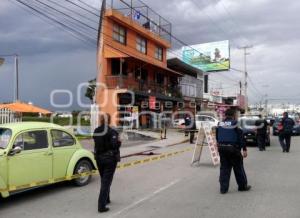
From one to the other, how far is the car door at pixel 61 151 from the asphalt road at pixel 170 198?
52cm

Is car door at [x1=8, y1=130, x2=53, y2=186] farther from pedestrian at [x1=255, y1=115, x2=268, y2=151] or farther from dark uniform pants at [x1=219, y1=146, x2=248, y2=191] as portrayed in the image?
pedestrian at [x1=255, y1=115, x2=268, y2=151]

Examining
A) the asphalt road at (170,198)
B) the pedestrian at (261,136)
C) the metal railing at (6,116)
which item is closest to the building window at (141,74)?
the pedestrian at (261,136)

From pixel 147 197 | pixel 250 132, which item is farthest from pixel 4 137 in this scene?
pixel 250 132

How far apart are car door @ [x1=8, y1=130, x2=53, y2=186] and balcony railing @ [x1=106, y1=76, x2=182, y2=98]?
24.9 metres

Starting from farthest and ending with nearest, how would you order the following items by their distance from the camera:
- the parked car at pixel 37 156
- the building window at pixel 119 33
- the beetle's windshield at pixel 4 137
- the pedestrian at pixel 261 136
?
the building window at pixel 119 33 → the pedestrian at pixel 261 136 → the beetle's windshield at pixel 4 137 → the parked car at pixel 37 156

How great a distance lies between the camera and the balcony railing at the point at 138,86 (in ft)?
115

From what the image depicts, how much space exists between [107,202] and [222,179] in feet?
8.88

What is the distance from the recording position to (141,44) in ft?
135

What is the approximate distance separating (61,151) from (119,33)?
27.0 metres

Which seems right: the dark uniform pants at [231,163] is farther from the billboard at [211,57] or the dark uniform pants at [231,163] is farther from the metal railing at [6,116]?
the billboard at [211,57]

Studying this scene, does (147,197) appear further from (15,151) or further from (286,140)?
(286,140)

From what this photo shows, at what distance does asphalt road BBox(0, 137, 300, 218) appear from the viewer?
26.3 ft

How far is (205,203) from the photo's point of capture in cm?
879

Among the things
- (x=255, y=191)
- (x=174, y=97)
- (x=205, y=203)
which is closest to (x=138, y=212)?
(x=205, y=203)
